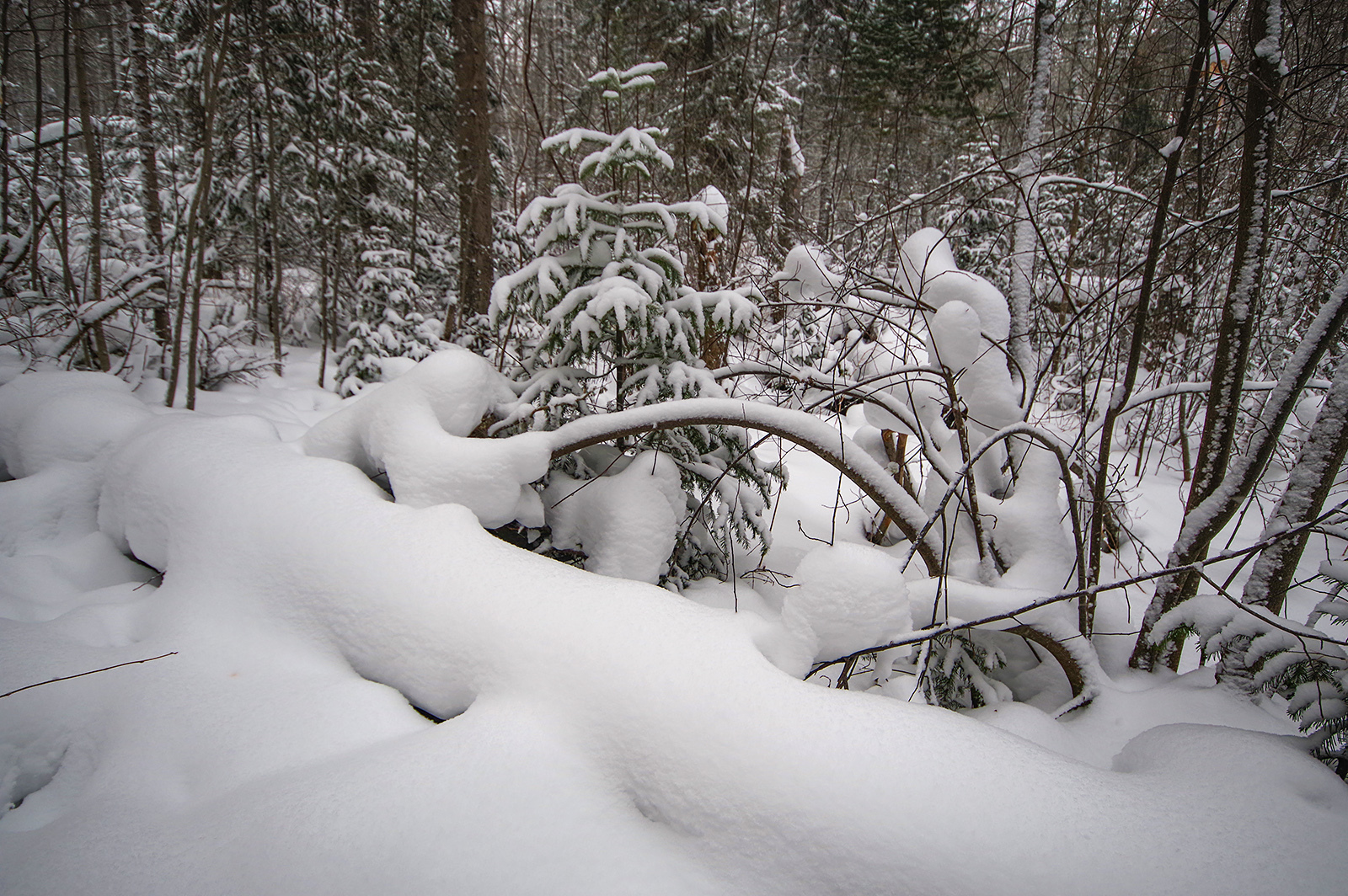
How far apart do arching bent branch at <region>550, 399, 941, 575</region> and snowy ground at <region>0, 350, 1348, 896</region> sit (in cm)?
45

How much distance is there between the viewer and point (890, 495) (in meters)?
2.58

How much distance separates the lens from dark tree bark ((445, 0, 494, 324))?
6332mm

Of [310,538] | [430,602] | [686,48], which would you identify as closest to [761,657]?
[430,602]

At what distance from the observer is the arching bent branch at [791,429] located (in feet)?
8.25

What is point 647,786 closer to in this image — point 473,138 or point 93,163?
point 93,163

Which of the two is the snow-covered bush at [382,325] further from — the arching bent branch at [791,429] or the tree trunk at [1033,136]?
the tree trunk at [1033,136]

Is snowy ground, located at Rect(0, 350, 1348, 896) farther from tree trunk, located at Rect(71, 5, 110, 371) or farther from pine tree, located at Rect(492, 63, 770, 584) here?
tree trunk, located at Rect(71, 5, 110, 371)

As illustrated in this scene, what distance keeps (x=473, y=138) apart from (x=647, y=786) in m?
7.25

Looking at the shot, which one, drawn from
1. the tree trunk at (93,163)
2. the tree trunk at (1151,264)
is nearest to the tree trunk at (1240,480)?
the tree trunk at (1151,264)

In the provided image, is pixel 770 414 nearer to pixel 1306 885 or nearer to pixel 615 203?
pixel 615 203

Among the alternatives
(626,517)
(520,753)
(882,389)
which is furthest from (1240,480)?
(520,753)

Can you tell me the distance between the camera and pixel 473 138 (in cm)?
658

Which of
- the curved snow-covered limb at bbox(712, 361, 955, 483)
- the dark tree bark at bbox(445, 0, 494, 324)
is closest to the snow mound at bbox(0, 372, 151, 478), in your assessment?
the curved snow-covered limb at bbox(712, 361, 955, 483)

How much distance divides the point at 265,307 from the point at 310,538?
1000cm
